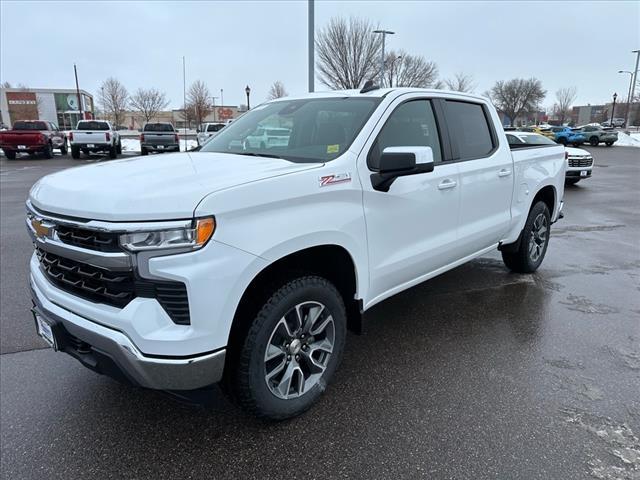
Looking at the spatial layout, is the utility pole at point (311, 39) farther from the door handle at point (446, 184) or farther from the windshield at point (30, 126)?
the windshield at point (30, 126)

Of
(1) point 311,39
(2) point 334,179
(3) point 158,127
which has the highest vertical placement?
(1) point 311,39

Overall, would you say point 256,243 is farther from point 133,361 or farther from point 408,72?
point 408,72

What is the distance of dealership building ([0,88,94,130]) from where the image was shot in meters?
68.2

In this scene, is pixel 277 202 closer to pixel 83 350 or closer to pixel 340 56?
pixel 83 350

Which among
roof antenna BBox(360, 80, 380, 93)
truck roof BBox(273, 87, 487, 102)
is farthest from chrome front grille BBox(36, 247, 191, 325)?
roof antenna BBox(360, 80, 380, 93)

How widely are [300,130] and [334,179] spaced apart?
2.94 ft

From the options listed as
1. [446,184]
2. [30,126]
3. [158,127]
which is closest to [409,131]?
[446,184]

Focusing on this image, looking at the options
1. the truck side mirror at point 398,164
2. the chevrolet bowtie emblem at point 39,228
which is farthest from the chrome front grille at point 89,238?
the truck side mirror at point 398,164

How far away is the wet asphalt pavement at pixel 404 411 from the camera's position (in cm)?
241

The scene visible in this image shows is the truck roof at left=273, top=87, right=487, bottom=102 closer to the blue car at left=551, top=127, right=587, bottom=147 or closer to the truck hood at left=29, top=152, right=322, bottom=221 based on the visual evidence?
the truck hood at left=29, top=152, right=322, bottom=221

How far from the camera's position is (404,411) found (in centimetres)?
284

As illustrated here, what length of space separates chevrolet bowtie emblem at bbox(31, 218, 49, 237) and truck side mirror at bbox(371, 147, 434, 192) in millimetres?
1829

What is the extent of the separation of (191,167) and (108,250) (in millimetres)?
786

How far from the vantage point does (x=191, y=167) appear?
107 inches
